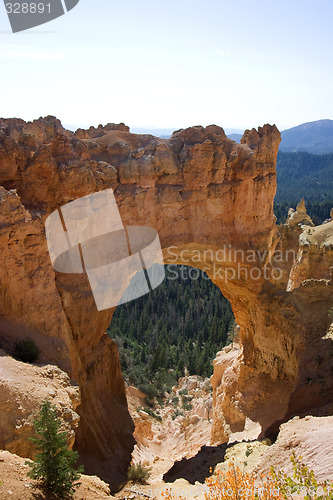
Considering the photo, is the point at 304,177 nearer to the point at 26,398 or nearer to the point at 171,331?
the point at 171,331

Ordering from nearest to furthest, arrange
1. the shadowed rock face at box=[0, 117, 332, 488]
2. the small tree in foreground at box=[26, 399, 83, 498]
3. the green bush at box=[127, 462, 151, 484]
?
the small tree in foreground at box=[26, 399, 83, 498] < the shadowed rock face at box=[0, 117, 332, 488] < the green bush at box=[127, 462, 151, 484]

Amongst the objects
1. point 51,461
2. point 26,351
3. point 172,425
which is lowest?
point 172,425

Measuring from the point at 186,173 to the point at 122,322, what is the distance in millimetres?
30902

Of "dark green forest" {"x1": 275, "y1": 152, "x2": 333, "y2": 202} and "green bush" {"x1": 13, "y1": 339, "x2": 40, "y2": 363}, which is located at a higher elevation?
"green bush" {"x1": 13, "y1": 339, "x2": 40, "y2": 363}

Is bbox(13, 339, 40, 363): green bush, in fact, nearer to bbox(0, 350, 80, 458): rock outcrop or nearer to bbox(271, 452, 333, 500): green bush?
bbox(0, 350, 80, 458): rock outcrop

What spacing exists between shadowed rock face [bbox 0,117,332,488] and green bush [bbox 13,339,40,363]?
28cm

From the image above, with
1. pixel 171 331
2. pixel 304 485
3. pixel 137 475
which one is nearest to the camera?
pixel 304 485

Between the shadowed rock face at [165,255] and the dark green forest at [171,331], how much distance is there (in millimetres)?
11812

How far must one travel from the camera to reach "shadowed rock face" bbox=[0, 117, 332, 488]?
11.1 m

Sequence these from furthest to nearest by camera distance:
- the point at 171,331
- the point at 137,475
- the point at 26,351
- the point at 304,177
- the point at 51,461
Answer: the point at 304,177, the point at 171,331, the point at 137,475, the point at 26,351, the point at 51,461

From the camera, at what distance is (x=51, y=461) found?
21.3 ft

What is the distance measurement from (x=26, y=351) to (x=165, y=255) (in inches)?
319

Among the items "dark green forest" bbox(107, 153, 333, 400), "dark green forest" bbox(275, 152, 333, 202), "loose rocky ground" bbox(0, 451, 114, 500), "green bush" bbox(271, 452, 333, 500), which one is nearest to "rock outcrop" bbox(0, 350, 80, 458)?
"loose rocky ground" bbox(0, 451, 114, 500)

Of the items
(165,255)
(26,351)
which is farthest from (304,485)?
(165,255)
